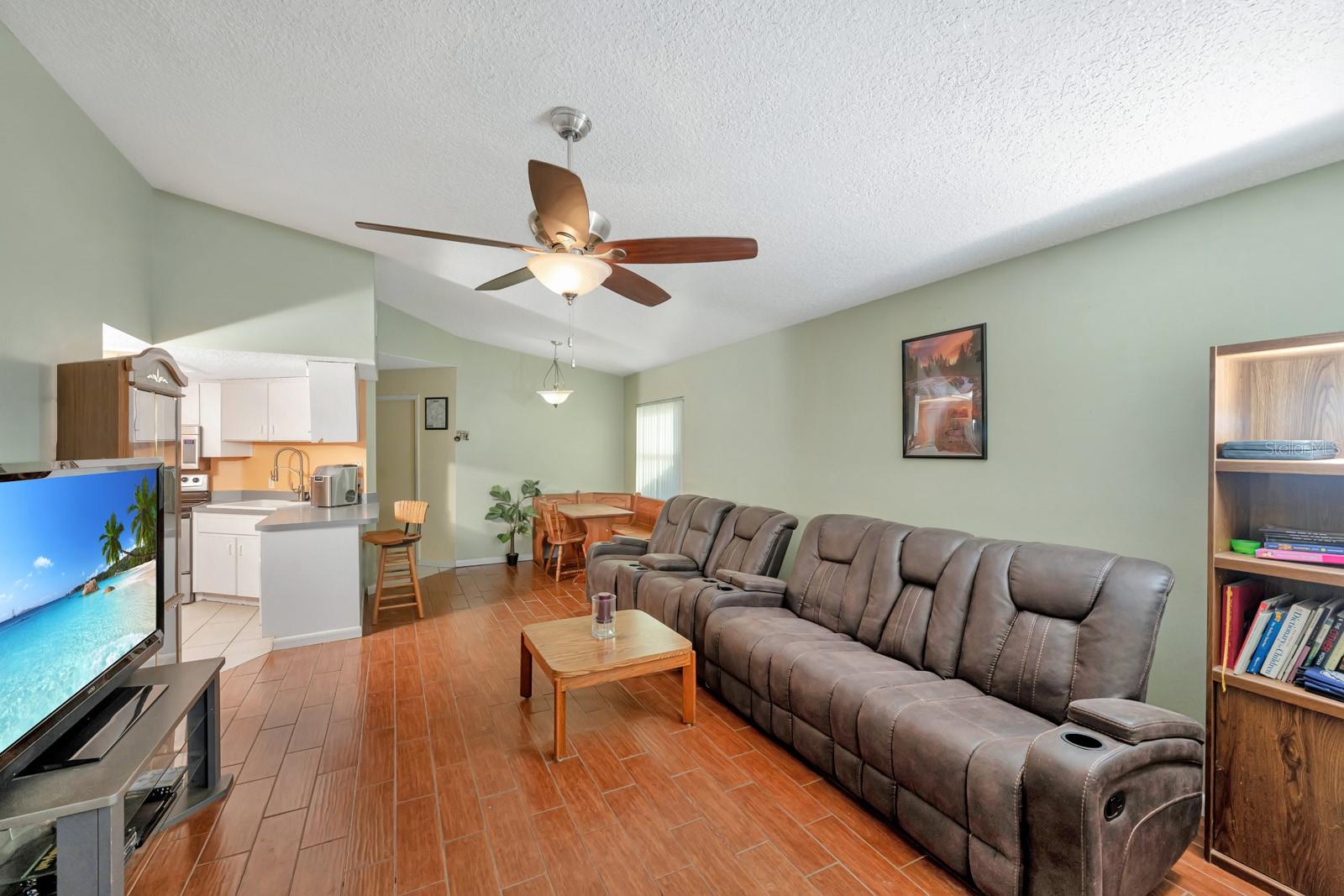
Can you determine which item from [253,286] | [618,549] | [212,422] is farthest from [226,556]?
[618,549]

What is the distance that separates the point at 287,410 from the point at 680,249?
13.8 feet

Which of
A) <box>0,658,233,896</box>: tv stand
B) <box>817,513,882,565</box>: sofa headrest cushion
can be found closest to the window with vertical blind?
<box>817,513,882,565</box>: sofa headrest cushion

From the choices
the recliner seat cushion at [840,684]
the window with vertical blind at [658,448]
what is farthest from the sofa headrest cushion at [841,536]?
the window with vertical blind at [658,448]

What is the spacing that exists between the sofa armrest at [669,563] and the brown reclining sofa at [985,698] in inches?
37.9

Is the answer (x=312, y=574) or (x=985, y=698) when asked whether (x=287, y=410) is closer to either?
(x=312, y=574)

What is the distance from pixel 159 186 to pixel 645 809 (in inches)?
184

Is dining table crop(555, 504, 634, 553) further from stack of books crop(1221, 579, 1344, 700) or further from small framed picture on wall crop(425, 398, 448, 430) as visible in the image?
stack of books crop(1221, 579, 1344, 700)

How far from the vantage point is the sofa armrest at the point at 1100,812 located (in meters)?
1.49

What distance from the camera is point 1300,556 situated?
1.73 meters

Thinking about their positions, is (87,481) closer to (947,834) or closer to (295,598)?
(295,598)

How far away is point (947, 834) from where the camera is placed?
179cm

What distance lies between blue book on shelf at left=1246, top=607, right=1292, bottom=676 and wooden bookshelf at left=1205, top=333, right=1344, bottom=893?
42 millimetres

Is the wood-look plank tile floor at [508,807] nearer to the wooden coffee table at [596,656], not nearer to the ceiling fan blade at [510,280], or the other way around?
the wooden coffee table at [596,656]

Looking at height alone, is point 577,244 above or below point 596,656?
above
